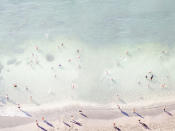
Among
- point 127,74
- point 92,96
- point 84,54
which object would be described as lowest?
point 92,96

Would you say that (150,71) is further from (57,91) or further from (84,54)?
(57,91)

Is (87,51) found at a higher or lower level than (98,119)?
higher

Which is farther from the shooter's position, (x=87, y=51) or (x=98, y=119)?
(x=87, y=51)

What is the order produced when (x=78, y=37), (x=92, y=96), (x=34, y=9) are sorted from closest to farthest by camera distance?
(x=92, y=96)
(x=78, y=37)
(x=34, y=9)

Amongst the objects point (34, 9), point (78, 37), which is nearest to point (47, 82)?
point (78, 37)

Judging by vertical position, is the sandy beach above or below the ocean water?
below

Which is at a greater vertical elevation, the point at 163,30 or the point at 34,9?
the point at 34,9

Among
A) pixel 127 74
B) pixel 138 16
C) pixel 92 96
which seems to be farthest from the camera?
pixel 138 16

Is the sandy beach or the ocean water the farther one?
the ocean water
